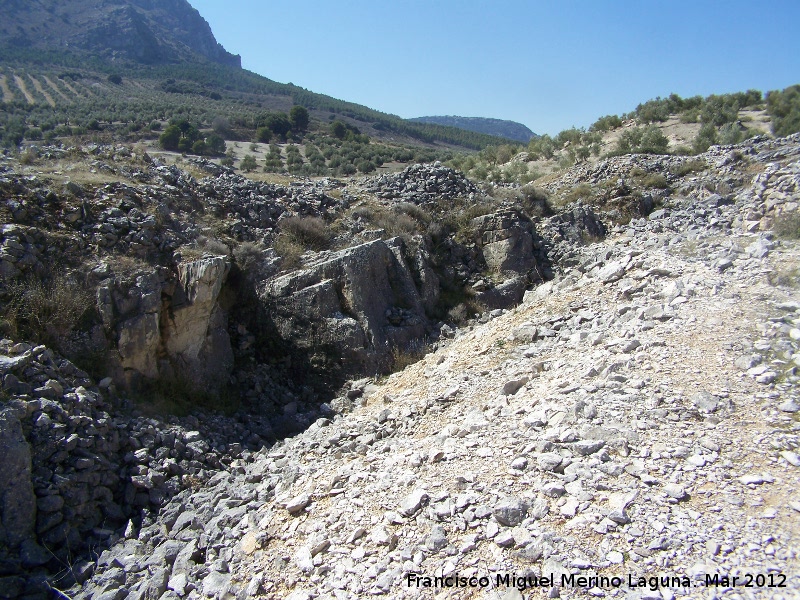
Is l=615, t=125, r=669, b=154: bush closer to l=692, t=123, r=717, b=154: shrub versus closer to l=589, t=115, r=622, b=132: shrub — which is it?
Result: l=692, t=123, r=717, b=154: shrub

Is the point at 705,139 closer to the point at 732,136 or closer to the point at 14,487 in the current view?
the point at 732,136

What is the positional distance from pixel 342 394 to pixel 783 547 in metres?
5.82

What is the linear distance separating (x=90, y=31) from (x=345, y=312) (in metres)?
66.1

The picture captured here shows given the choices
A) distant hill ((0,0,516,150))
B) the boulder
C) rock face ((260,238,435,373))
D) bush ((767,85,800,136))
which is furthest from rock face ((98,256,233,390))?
distant hill ((0,0,516,150))

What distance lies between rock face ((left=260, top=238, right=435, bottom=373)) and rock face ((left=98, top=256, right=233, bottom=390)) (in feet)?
3.37

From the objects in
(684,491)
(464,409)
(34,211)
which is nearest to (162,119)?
(34,211)

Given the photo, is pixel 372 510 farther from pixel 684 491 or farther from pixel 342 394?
pixel 342 394

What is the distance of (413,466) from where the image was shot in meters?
4.73

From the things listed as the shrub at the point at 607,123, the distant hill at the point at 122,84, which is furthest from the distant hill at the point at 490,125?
the shrub at the point at 607,123

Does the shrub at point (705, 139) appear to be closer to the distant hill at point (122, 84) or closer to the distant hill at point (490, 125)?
the distant hill at point (122, 84)

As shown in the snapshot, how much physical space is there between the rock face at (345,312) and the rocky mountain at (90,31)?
5771cm

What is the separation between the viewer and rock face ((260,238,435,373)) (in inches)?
329

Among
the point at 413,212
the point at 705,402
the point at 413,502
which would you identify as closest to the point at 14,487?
the point at 413,502

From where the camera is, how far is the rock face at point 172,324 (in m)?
6.95
